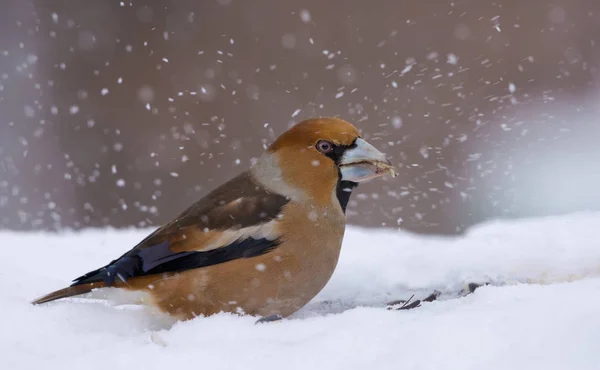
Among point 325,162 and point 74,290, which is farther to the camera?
point 325,162

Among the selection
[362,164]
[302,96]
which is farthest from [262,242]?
[302,96]

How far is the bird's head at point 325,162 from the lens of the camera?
6.57 ft

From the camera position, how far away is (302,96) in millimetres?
4773

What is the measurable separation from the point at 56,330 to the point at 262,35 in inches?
152

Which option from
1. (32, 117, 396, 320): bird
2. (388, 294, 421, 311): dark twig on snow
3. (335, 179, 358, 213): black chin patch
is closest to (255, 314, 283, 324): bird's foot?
(32, 117, 396, 320): bird

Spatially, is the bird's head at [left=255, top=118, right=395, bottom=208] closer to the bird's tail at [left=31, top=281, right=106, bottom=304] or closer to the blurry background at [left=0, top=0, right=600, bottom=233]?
the bird's tail at [left=31, top=281, right=106, bottom=304]

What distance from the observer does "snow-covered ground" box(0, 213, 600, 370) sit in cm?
120

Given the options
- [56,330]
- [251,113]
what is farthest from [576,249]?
[251,113]

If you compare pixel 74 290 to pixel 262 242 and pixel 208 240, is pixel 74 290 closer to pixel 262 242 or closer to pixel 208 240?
pixel 208 240

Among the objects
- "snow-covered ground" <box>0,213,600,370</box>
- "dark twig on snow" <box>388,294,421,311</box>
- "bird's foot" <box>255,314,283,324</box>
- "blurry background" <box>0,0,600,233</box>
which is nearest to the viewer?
"snow-covered ground" <box>0,213,600,370</box>

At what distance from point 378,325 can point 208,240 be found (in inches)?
26.5

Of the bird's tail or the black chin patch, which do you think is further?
the black chin patch

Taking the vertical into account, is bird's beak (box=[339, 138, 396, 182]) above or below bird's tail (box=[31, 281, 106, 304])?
above

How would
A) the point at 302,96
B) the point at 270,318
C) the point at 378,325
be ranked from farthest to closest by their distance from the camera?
the point at 302,96 → the point at 270,318 → the point at 378,325
